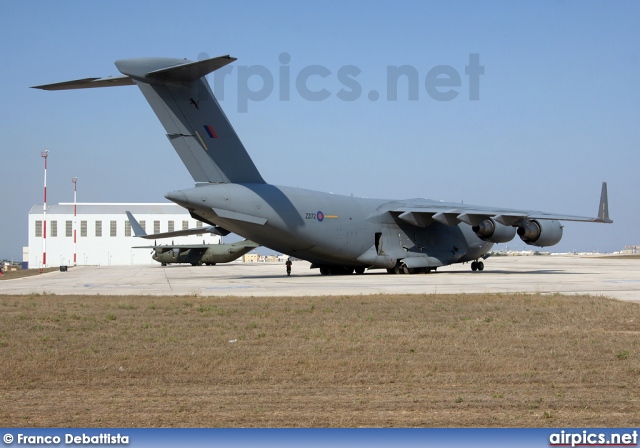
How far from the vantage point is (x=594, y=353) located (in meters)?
9.02

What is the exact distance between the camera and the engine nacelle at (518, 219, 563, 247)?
31453 mm

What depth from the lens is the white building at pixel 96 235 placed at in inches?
2894

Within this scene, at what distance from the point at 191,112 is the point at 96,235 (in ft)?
182

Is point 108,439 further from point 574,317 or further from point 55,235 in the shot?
point 55,235

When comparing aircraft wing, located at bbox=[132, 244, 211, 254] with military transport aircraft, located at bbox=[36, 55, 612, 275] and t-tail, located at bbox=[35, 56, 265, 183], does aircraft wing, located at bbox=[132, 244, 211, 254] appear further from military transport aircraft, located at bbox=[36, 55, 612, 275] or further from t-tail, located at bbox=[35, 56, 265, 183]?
t-tail, located at bbox=[35, 56, 265, 183]

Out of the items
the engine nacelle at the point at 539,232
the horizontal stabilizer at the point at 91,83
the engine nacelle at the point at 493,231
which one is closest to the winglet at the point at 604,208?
the engine nacelle at the point at 539,232

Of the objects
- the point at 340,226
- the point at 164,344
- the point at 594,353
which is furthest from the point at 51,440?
the point at 340,226

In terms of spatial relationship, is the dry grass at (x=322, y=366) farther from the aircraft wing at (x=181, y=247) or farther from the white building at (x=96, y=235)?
the white building at (x=96, y=235)

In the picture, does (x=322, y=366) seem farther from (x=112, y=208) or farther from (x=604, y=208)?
(x=112, y=208)

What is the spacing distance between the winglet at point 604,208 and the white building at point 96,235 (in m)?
47.3

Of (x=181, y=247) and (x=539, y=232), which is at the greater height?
(x=539, y=232)

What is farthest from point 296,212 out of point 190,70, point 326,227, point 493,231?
point 493,231

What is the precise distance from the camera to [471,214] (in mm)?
29656

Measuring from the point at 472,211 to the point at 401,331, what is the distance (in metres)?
19.5
